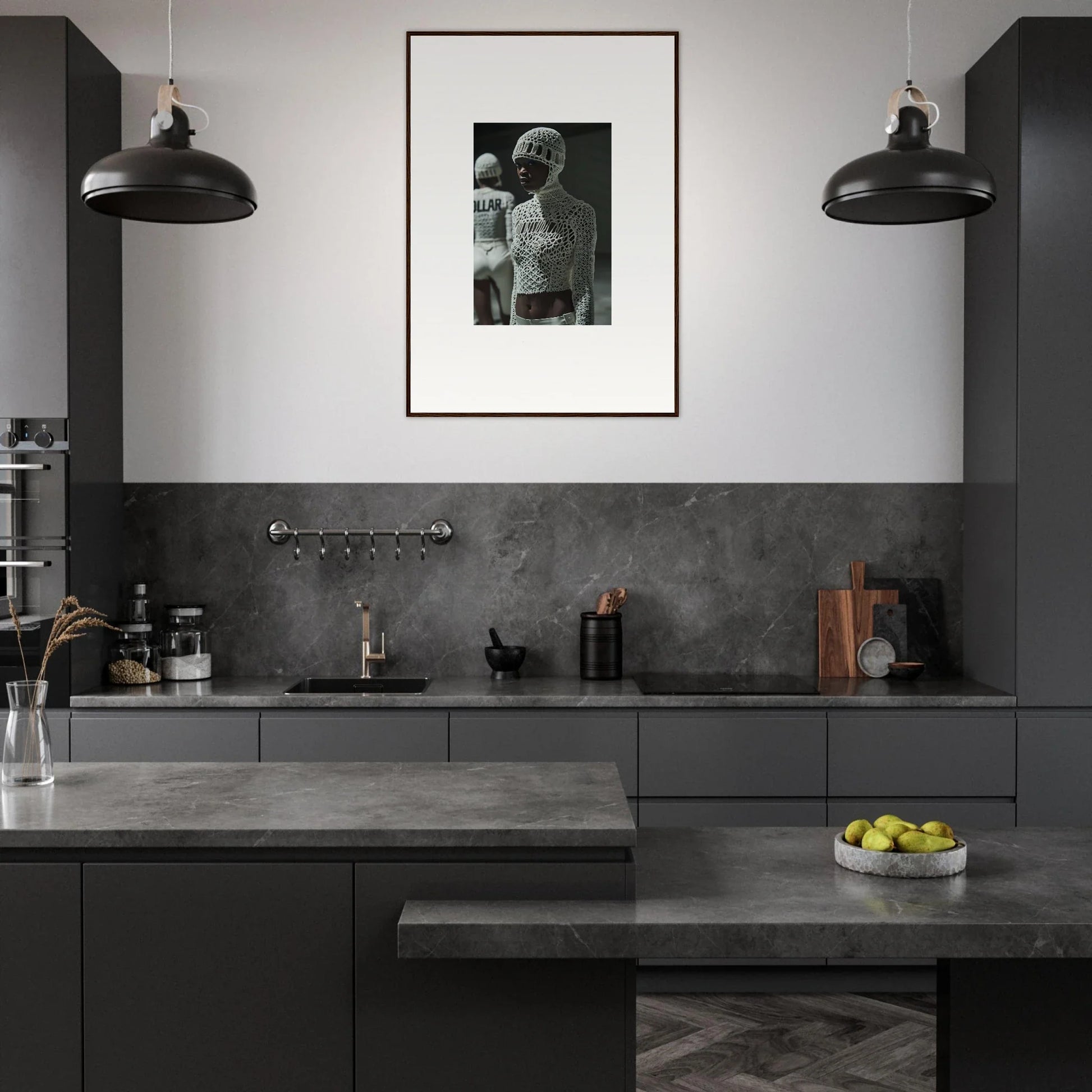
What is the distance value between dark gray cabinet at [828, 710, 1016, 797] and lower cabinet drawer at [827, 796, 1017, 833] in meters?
0.02

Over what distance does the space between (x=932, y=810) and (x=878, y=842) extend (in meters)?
1.90

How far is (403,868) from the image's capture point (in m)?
2.11

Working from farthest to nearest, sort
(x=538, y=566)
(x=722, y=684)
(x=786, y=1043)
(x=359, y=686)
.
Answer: (x=538, y=566) < (x=359, y=686) < (x=722, y=684) < (x=786, y=1043)

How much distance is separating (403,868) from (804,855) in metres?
0.84

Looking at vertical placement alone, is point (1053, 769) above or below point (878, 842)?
below

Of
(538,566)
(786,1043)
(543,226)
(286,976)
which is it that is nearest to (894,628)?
(538,566)

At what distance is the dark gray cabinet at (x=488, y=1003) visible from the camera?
2096 mm

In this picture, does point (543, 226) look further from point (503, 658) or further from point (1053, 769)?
point (1053, 769)

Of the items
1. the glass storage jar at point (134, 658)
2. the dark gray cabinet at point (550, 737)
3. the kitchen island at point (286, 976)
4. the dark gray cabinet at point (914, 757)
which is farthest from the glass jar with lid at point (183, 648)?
the dark gray cabinet at point (914, 757)

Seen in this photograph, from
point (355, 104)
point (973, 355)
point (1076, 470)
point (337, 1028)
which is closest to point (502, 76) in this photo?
point (355, 104)

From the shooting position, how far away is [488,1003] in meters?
2.10

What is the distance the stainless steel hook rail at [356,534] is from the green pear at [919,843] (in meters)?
2.68

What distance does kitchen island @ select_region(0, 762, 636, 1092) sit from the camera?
2098 millimetres

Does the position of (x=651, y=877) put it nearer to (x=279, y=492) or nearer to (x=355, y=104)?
(x=279, y=492)
